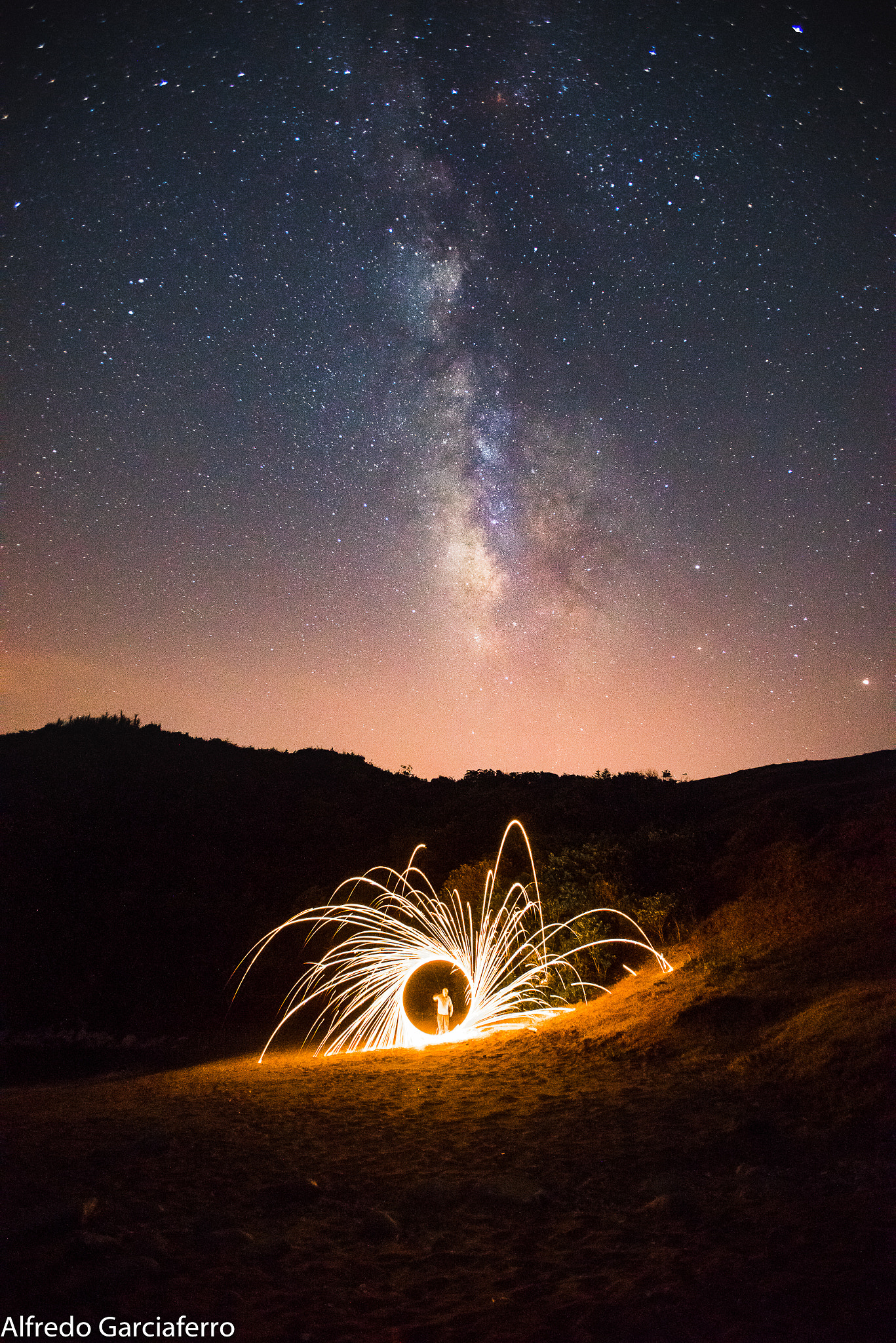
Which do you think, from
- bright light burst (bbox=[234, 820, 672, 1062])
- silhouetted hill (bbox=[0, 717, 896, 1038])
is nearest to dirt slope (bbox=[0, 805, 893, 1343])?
bright light burst (bbox=[234, 820, 672, 1062])

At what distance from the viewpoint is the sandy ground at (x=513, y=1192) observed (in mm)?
3975

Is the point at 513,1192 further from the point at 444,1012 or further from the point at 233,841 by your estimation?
the point at 233,841

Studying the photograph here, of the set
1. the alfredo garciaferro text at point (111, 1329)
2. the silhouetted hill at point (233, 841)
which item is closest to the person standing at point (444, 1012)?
the silhouetted hill at point (233, 841)

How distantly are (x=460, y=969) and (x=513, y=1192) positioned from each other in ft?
30.4

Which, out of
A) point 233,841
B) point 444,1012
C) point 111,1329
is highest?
point 233,841

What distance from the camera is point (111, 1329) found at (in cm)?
380

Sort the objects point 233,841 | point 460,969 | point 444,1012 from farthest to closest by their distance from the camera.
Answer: point 233,841 < point 460,969 < point 444,1012

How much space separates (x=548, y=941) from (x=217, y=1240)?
11.6m

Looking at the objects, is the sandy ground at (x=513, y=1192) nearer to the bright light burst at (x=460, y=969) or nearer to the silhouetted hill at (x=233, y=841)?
the bright light burst at (x=460, y=969)

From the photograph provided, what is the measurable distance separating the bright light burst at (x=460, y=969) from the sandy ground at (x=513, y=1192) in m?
3.09

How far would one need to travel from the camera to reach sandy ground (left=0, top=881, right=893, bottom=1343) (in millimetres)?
3975

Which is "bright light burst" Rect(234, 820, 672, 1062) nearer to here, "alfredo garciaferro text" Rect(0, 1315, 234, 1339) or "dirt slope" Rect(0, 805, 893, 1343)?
"dirt slope" Rect(0, 805, 893, 1343)

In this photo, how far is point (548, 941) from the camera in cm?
1562

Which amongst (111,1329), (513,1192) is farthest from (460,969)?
(111,1329)
